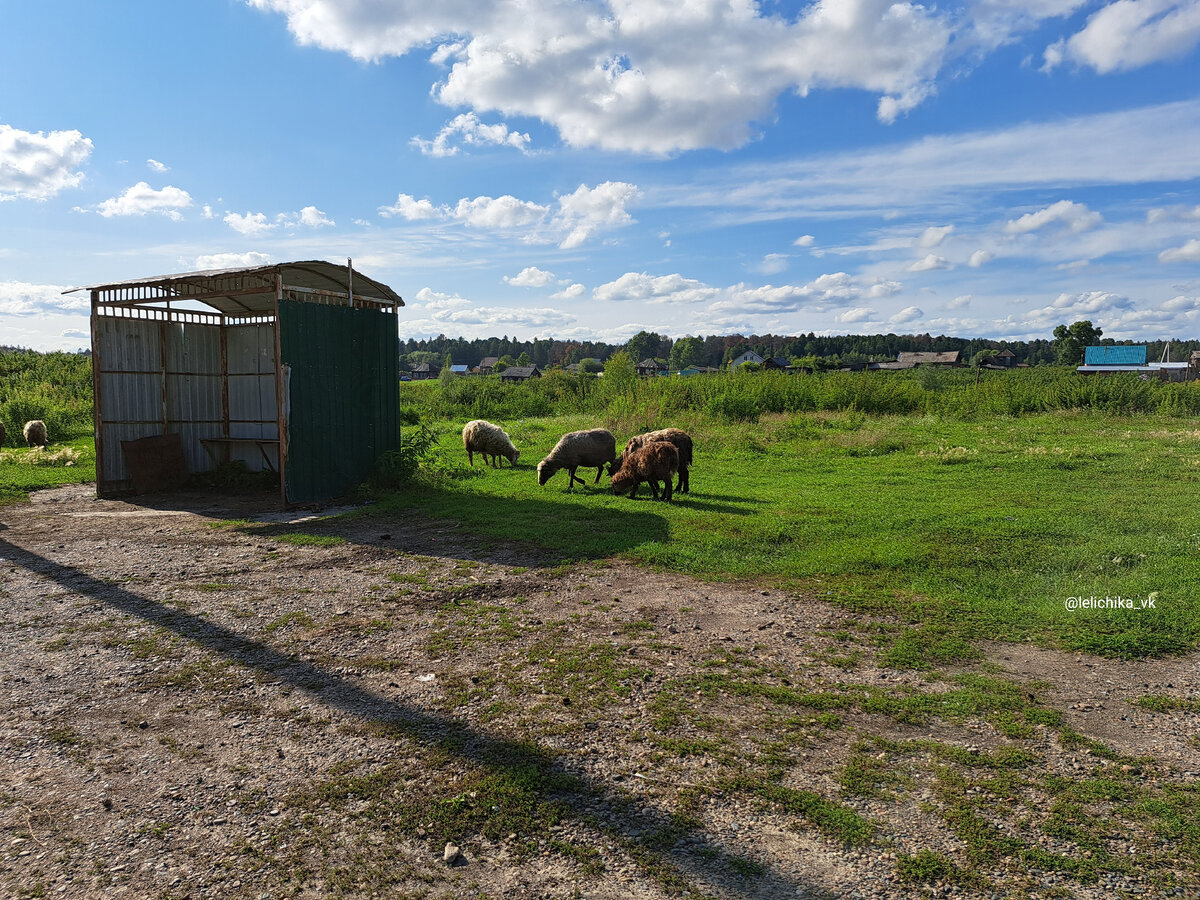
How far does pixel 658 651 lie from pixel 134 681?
12.4 ft

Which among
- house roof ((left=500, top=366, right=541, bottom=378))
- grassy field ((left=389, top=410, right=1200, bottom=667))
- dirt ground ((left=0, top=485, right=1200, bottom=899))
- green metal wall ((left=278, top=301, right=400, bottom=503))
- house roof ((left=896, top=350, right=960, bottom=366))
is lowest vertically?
dirt ground ((left=0, top=485, right=1200, bottom=899))

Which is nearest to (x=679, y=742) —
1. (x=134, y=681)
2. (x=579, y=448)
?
(x=134, y=681)

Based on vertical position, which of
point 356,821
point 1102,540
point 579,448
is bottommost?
point 356,821

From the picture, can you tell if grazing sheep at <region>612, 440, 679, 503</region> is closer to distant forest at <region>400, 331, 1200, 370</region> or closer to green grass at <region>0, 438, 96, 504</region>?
green grass at <region>0, 438, 96, 504</region>

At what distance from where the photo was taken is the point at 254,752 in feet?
12.8

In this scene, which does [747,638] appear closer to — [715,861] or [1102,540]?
[715,861]

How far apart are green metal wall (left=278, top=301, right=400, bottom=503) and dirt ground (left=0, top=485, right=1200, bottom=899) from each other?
478 centimetres

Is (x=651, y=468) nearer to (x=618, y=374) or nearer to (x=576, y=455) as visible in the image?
(x=576, y=455)

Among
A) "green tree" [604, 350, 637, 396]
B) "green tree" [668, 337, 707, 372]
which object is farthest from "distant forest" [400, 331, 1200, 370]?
"green tree" [604, 350, 637, 396]

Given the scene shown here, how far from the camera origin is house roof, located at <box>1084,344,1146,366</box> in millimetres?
65062

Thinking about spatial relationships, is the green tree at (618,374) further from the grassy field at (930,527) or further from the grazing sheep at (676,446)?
the grazing sheep at (676,446)

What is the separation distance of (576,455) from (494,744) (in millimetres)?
9196

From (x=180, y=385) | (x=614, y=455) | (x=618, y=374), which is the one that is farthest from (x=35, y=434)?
(x=618, y=374)

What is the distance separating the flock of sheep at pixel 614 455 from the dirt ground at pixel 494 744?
4379 millimetres
